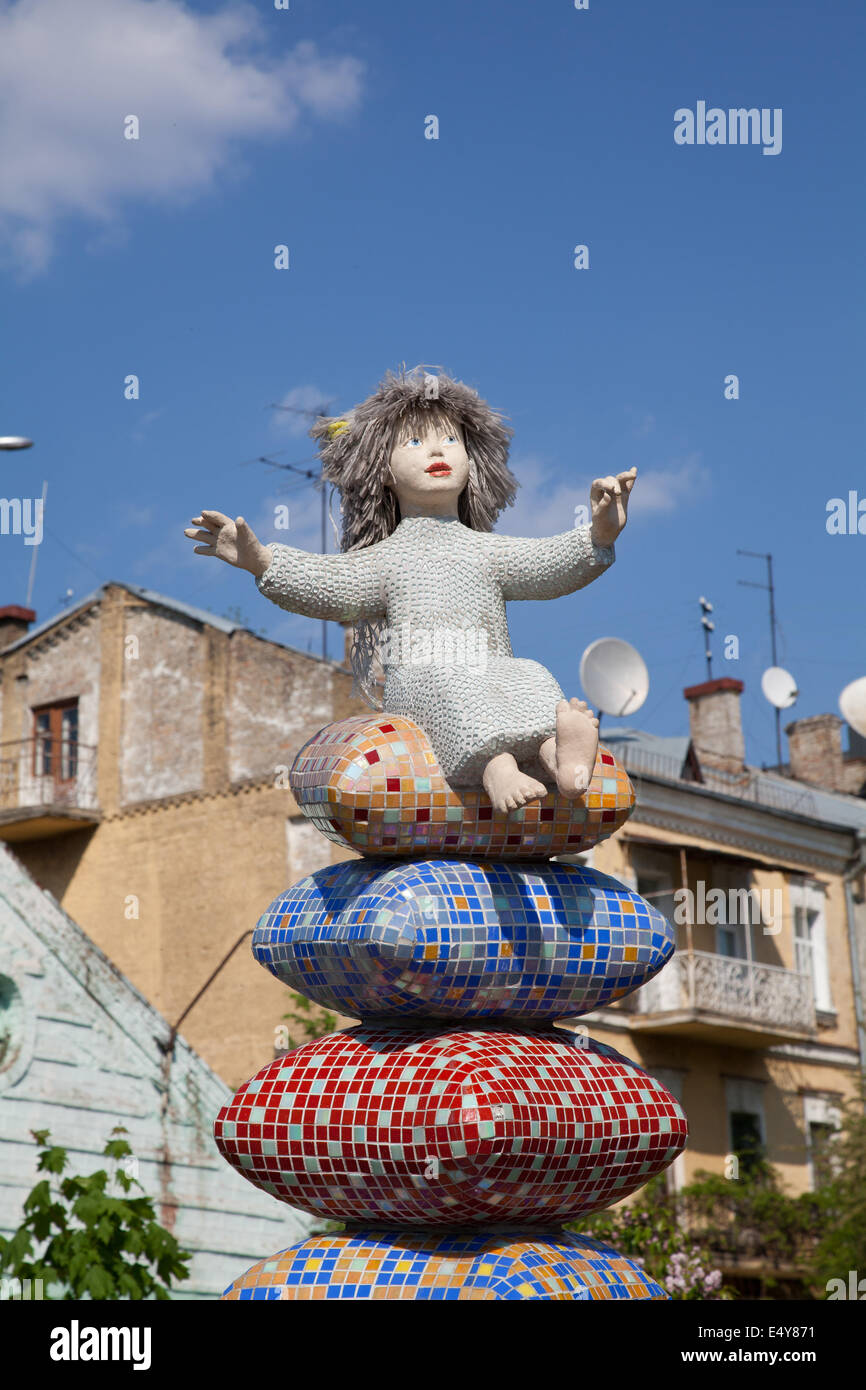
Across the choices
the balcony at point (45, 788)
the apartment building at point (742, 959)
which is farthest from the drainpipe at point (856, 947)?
the balcony at point (45, 788)

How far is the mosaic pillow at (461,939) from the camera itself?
5172 millimetres

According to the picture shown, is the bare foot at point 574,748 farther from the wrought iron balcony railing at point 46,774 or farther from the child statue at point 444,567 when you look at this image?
the wrought iron balcony railing at point 46,774

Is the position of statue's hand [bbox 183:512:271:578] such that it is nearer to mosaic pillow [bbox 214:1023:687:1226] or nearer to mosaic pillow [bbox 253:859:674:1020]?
mosaic pillow [bbox 253:859:674:1020]

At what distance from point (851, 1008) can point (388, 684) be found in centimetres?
2144

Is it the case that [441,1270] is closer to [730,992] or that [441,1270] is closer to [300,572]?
[300,572]

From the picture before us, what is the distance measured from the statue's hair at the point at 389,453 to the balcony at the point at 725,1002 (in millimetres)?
16335

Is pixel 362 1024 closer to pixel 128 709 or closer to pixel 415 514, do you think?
pixel 415 514

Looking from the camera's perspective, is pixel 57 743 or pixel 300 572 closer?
pixel 300 572

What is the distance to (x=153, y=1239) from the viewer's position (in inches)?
381

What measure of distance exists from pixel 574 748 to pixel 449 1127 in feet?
3.71

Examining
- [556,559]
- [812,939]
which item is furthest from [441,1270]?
[812,939]

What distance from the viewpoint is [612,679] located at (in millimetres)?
21062

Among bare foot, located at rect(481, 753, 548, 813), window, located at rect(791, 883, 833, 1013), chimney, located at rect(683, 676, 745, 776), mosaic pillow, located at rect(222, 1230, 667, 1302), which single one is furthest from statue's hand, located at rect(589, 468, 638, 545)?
chimney, located at rect(683, 676, 745, 776)

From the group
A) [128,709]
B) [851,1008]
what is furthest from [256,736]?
[851,1008]
